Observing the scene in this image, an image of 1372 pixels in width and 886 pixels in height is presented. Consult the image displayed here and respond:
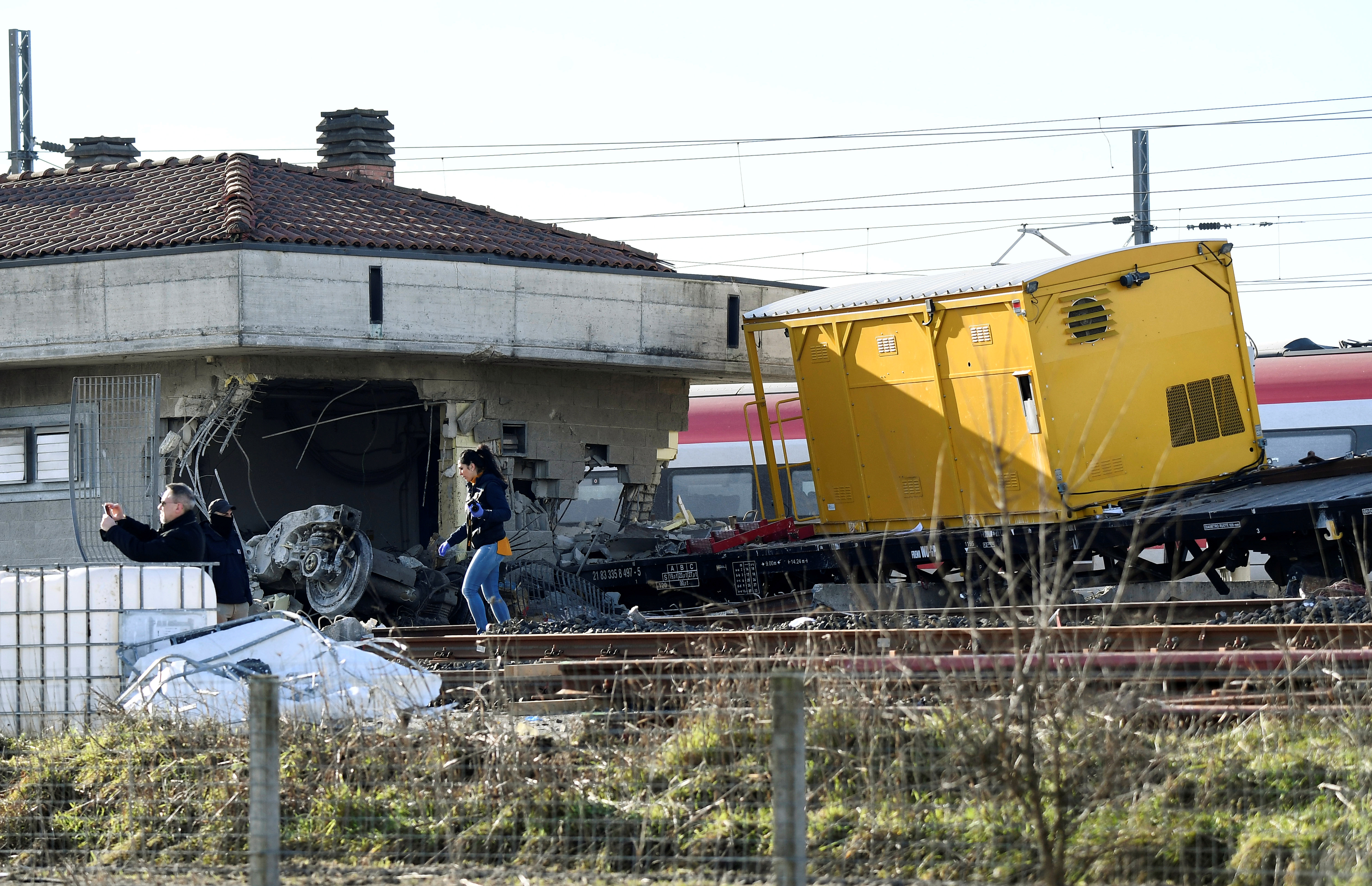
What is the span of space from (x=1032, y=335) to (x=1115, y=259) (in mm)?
1367

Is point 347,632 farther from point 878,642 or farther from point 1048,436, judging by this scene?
point 1048,436

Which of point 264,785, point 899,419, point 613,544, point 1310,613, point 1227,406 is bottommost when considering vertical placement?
point 264,785

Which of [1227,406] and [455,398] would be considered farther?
[455,398]

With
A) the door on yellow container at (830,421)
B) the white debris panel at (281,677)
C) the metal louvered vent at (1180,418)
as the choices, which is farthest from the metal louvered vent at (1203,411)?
the white debris panel at (281,677)

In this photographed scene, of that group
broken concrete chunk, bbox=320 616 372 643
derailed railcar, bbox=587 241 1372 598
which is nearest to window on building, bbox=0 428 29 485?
broken concrete chunk, bbox=320 616 372 643

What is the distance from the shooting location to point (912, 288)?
Result: 52.0 feet

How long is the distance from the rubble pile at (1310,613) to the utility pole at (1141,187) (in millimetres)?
16436

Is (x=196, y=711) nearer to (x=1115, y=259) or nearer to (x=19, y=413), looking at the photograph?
(x=1115, y=259)

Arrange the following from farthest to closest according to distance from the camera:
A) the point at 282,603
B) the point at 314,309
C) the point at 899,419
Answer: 1. the point at 314,309
2. the point at 899,419
3. the point at 282,603

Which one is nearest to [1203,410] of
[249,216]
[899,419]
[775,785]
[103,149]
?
[899,419]

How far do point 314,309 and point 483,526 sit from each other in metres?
4.88

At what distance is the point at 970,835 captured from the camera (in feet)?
19.9

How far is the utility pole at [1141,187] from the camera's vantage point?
27328mm

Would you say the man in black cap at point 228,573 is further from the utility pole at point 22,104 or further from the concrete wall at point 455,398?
the utility pole at point 22,104
